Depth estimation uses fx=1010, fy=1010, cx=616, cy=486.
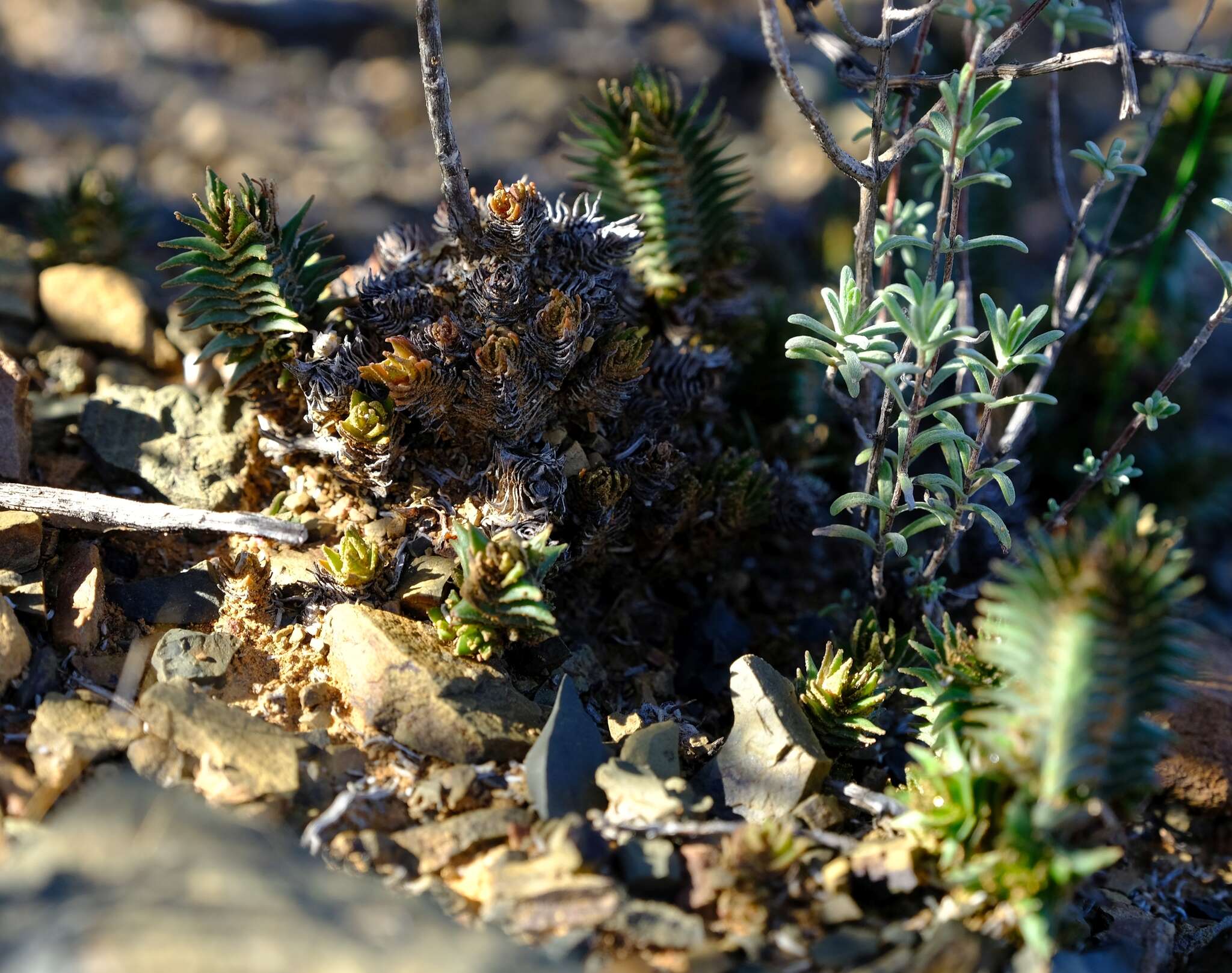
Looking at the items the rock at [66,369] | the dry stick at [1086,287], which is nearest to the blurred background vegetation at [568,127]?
the rock at [66,369]

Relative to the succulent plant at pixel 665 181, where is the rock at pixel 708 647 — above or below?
below

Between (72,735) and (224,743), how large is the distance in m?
0.42

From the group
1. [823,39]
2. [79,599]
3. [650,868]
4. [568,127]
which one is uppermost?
[568,127]

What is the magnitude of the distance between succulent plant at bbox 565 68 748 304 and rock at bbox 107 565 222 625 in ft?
7.06

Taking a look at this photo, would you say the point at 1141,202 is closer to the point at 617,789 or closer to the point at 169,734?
the point at 617,789

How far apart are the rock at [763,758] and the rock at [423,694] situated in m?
0.60

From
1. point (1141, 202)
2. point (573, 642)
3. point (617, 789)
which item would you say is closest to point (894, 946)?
point (617, 789)

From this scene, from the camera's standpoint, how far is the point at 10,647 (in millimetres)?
2980

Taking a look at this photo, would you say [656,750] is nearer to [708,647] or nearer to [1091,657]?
[708,647]

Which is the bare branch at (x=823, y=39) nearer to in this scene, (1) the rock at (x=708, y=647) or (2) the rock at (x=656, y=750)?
(1) the rock at (x=708, y=647)

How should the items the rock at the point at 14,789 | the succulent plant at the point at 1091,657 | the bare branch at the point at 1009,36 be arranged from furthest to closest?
the bare branch at the point at 1009,36, the rock at the point at 14,789, the succulent plant at the point at 1091,657

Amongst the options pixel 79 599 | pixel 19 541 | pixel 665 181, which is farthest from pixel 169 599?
pixel 665 181

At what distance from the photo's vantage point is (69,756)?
2.75 meters

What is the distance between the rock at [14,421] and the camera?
11.7ft
